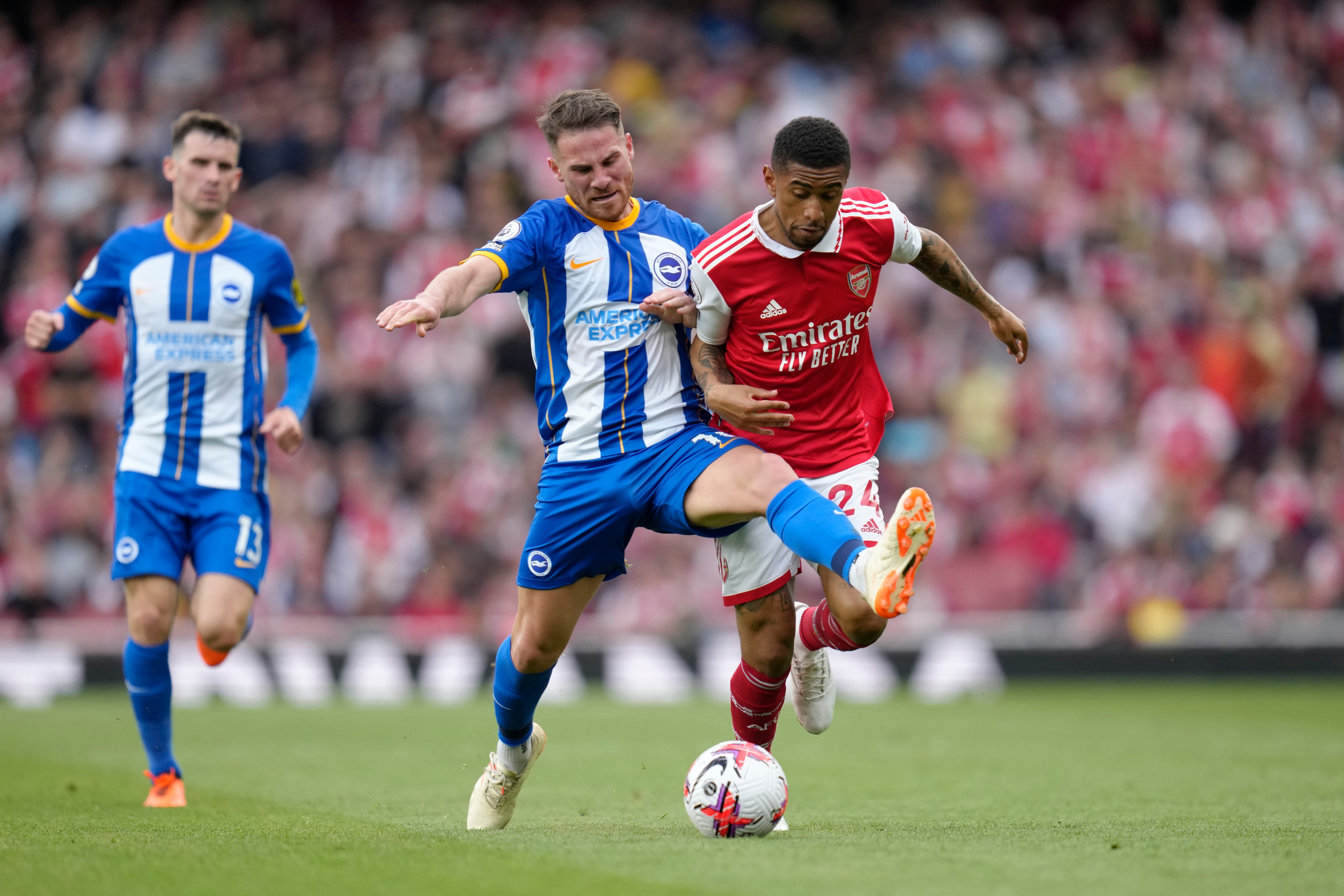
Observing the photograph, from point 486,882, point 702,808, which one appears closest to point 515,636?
point 702,808

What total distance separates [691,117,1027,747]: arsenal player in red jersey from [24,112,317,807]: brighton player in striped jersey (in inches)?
90.4

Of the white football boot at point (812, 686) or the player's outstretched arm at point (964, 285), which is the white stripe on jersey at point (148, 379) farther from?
the player's outstretched arm at point (964, 285)

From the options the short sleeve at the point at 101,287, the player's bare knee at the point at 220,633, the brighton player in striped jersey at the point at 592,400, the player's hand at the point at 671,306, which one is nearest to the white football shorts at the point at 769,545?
the brighton player in striped jersey at the point at 592,400

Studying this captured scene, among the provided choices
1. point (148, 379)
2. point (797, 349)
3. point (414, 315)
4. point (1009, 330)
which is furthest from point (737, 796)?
point (148, 379)

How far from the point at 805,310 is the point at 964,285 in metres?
0.79

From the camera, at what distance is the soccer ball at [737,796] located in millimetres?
5609

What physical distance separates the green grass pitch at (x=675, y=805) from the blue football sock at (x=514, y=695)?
15.1 inches

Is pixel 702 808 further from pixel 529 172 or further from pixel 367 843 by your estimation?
pixel 529 172

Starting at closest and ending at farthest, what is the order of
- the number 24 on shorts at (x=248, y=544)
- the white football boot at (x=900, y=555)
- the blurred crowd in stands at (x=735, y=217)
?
1. the white football boot at (x=900, y=555)
2. the number 24 on shorts at (x=248, y=544)
3. the blurred crowd in stands at (x=735, y=217)

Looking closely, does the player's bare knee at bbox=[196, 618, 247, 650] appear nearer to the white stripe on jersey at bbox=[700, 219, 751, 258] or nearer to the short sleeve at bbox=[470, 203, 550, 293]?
the short sleeve at bbox=[470, 203, 550, 293]

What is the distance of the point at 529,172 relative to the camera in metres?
17.6

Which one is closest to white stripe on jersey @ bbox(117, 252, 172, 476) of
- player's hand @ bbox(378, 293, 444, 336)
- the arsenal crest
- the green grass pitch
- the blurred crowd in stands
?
the green grass pitch

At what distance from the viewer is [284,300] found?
25.2 feet

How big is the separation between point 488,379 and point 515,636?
10266 millimetres
